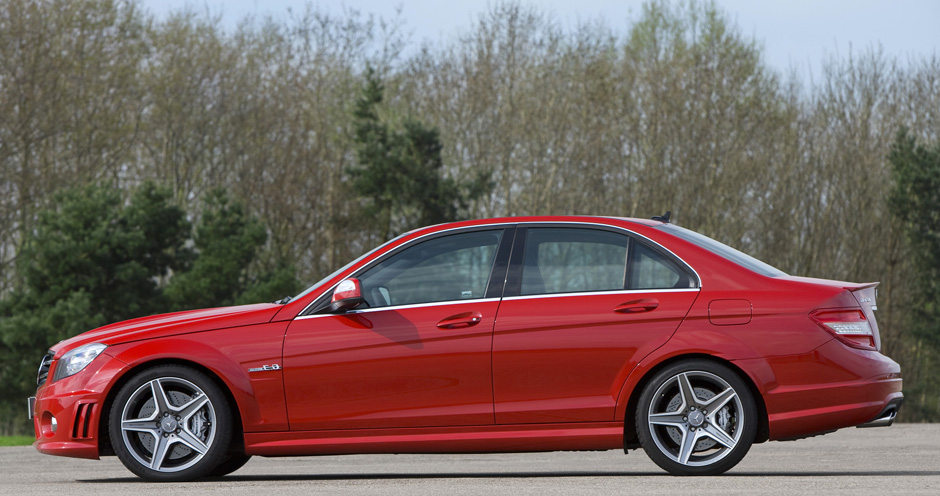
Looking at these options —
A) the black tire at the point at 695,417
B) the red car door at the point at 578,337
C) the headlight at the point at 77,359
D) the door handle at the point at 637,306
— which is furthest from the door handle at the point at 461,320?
the headlight at the point at 77,359

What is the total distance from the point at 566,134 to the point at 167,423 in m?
41.9

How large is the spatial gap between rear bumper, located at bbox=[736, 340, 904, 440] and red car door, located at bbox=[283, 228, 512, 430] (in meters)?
1.55

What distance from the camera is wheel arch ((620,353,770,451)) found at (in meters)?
7.20

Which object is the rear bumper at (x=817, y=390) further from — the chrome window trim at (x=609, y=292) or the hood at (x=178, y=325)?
the hood at (x=178, y=325)

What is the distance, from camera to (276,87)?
155 ft

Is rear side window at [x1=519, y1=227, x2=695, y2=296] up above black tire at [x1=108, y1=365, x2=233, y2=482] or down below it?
above

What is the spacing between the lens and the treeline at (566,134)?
44.5 metres

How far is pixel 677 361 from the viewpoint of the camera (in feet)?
23.8

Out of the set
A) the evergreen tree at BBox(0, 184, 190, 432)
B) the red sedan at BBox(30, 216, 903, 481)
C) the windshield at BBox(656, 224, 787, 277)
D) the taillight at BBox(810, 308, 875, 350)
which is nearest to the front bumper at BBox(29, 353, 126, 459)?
the red sedan at BBox(30, 216, 903, 481)

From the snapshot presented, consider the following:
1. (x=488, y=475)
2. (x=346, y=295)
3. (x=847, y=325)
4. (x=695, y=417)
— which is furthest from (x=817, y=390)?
(x=346, y=295)

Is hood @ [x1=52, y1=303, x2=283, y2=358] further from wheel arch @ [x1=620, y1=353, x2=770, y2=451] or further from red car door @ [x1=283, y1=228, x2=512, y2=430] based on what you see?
wheel arch @ [x1=620, y1=353, x2=770, y2=451]

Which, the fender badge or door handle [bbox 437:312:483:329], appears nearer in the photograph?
door handle [bbox 437:312:483:329]

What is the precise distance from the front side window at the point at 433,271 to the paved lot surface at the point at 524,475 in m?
1.11

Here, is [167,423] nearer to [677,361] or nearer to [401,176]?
[677,361]
